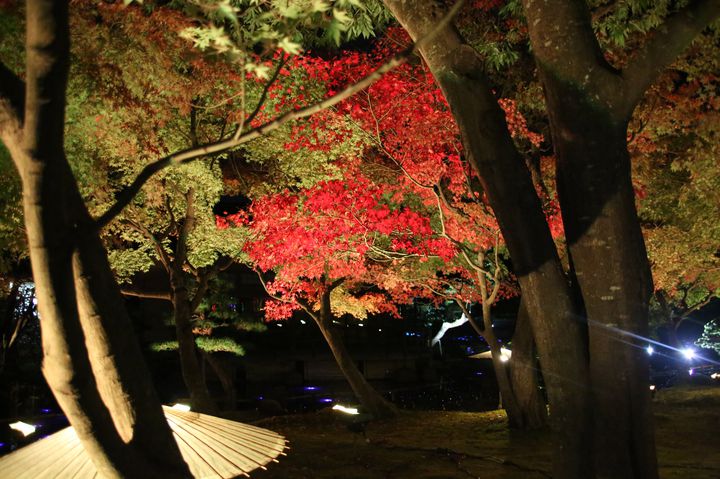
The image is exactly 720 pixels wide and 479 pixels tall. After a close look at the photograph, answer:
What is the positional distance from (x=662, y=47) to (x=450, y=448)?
25.6 feet

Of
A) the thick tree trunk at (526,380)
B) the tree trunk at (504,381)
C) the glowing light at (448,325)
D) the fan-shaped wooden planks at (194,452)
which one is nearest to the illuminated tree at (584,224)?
the fan-shaped wooden planks at (194,452)

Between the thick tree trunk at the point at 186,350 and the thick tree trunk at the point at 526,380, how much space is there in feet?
24.9

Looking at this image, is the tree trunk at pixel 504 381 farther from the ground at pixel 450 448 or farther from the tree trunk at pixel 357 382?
the tree trunk at pixel 357 382

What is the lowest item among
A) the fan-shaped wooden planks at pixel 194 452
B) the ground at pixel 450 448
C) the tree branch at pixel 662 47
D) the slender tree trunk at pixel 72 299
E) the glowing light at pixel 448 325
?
the ground at pixel 450 448

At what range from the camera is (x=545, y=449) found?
10.1 m

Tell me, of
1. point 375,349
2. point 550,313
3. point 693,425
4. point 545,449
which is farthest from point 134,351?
point 375,349

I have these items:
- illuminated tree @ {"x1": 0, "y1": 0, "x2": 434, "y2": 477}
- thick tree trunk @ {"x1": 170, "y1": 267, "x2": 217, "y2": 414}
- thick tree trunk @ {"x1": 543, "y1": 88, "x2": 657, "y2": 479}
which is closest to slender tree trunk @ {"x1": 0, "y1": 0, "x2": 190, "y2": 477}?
illuminated tree @ {"x1": 0, "y1": 0, "x2": 434, "y2": 477}

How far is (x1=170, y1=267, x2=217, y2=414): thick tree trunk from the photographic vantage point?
14.3 m

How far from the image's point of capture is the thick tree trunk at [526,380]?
39.8ft

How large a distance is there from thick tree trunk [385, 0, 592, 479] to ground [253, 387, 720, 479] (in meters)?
3.41

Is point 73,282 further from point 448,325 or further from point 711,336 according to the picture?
point 711,336

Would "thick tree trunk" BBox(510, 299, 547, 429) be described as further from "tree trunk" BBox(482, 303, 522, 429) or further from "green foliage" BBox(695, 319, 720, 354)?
"green foliage" BBox(695, 319, 720, 354)

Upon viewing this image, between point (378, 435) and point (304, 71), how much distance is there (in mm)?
8496

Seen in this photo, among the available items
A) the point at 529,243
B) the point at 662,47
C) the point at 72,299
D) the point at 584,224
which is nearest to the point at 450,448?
the point at 529,243
